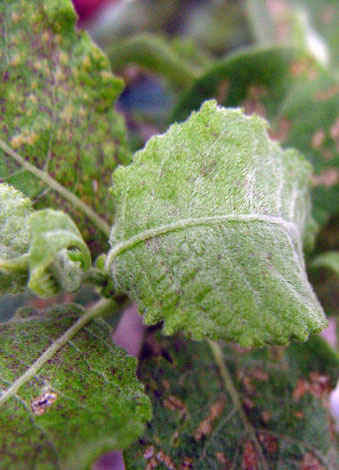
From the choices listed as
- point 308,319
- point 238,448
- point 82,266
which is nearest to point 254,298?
point 308,319

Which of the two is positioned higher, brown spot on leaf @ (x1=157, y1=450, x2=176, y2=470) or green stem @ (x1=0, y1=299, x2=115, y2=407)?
green stem @ (x1=0, y1=299, x2=115, y2=407)

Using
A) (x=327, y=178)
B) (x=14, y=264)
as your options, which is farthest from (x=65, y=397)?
(x=327, y=178)

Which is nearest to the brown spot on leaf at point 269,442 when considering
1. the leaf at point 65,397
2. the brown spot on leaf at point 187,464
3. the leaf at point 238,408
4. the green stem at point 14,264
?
the leaf at point 238,408

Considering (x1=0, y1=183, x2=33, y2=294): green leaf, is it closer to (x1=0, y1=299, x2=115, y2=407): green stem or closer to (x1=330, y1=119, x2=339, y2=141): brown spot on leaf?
(x1=0, y1=299, x2=115, y2=407): green stem

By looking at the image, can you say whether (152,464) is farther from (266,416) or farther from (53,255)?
(53,255)

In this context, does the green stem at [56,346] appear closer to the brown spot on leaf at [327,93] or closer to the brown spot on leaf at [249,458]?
the brown spot on leaf at [249,458]

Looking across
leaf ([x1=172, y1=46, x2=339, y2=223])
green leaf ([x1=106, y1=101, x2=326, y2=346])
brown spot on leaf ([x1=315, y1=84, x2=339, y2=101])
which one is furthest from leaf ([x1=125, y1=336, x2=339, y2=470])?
brown spot on leaf ([x1=315, y1=84, x2=339, y2=101])
